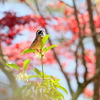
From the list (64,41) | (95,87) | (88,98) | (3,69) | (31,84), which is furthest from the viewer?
(88,98)

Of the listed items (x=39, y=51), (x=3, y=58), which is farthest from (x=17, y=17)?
(x=39, y=51)

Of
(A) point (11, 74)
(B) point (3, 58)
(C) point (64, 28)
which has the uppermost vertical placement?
(C) point (64, 28)

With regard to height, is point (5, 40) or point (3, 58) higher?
point (5, 40)

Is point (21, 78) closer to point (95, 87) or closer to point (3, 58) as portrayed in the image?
point (3, 58)

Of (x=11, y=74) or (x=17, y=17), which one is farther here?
(x=17, y=17)

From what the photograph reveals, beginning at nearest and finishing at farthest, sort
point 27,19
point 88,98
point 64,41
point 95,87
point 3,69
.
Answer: point 3,69 → point 27,19 → point 95,87 → point 64,41 → point 88,98

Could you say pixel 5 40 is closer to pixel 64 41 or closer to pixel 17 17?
pixel 17 17

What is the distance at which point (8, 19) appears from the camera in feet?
6.67

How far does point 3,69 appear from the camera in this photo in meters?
1.90

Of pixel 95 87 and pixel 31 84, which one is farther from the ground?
pixel 95 87

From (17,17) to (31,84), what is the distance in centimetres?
133

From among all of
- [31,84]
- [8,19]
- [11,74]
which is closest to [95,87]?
[11,74]

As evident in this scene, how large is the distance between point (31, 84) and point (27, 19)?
1.39 m

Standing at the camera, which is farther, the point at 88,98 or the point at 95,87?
the point at 88,98
